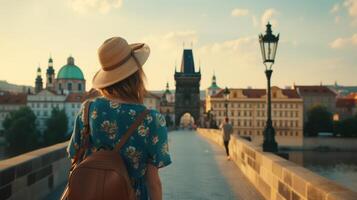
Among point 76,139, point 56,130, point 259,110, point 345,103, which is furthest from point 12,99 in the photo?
point 76,139

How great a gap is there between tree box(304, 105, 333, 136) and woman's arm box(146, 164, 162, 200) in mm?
105548

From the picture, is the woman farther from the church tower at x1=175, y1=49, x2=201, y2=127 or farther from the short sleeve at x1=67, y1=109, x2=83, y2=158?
the church tower at x1=175, y1=49, x2=201, y2=127

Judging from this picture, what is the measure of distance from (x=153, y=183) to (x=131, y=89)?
1.79ft

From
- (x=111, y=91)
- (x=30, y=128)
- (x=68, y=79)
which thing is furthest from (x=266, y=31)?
(x=68, y=79)

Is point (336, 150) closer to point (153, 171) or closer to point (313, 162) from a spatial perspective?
point (313, 162)

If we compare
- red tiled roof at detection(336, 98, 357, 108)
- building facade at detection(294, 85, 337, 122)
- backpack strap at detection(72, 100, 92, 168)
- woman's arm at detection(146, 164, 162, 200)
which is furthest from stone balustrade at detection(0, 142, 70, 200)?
red tiled roof at detection(336, 98, 357, 108)

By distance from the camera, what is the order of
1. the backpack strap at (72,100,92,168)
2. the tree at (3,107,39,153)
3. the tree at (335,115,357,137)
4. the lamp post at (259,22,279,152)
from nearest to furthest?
the backpack strap at (72,100,92,168) → the lamp post at (259,22,279,152) → the tree at (3,107,39,153) → the tree at (335,115,357,137)

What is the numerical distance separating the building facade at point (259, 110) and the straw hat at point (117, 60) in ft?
395

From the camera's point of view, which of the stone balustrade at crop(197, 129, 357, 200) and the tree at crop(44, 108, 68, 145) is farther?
the tree at crop(44, 108, 68, 145)

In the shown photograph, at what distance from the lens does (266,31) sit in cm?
1132

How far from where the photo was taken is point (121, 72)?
117 inches

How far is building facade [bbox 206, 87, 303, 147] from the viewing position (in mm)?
124188

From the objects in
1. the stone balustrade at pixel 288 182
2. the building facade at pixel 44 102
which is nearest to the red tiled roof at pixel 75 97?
the building facade at pixel 44 102

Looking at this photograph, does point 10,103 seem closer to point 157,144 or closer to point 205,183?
point 205,183
